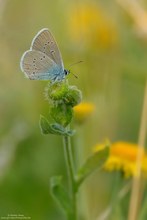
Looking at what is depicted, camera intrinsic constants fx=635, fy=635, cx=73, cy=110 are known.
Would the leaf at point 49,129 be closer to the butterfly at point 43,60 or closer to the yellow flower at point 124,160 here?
the butterfly at point 43,60

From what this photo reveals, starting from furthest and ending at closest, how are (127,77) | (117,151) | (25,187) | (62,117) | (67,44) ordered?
1. (67,44)
2. (127,77)
3. (25,187)
4. (117,151)
5. (62,117)

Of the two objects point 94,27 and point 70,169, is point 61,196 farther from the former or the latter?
point 94,27

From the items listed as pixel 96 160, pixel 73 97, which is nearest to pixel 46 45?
pixel 73 97

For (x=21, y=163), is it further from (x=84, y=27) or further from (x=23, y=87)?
(x=84, y=27)

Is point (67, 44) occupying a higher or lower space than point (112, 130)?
higher

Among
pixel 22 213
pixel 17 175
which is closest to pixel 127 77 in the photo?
pixel 17 175
